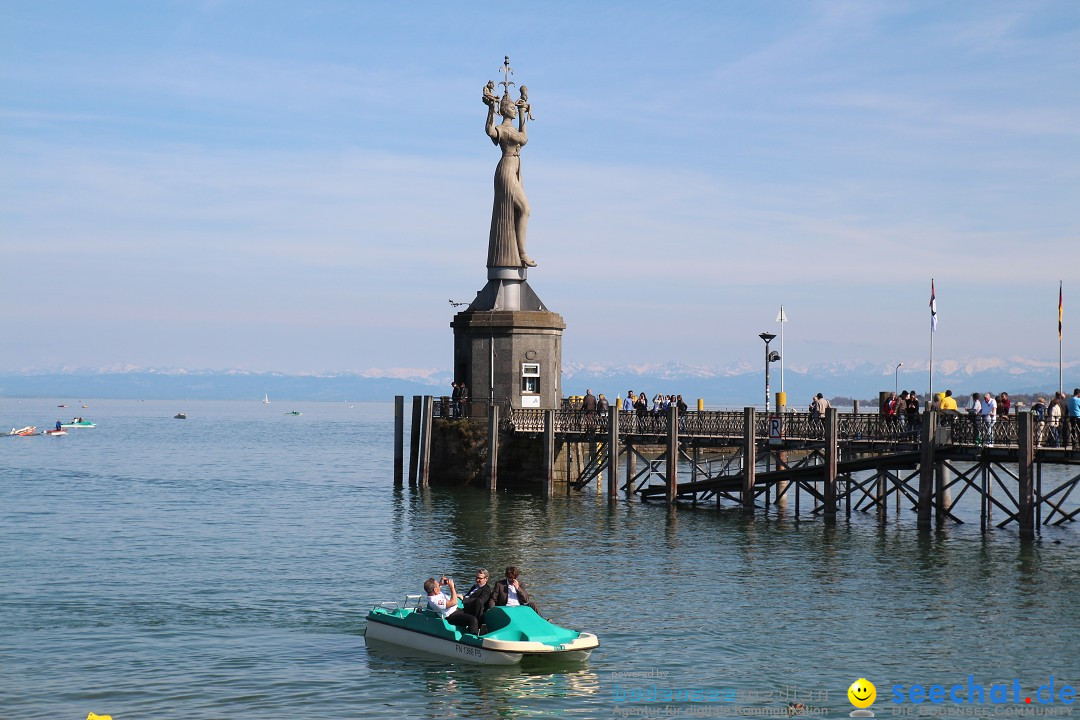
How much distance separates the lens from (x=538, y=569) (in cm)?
3222

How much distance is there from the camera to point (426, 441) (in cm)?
5200

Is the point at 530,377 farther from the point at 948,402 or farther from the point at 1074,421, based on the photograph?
the point at 1074,421

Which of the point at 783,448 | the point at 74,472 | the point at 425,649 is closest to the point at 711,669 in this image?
the point at 425,649

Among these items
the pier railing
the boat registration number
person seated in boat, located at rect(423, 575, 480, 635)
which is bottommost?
the boat registration number

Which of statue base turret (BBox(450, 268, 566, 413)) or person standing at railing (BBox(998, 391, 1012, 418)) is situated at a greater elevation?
statue base turret (BBox(450, 268, 566, 413))

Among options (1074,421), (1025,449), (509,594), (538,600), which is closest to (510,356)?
(1025,449)

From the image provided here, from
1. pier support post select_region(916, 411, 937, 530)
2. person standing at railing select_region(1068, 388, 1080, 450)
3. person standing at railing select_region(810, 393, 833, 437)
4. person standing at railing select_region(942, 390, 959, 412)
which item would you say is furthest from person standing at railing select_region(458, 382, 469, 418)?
person standing at railing select_region(1068, 388, 1080, 450)

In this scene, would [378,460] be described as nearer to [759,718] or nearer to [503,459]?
[503,459]

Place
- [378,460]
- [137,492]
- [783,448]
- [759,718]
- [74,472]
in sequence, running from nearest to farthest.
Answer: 1. [759,718]
2. [783,448]
3. [137,492]
4. [74,472]
5. [378,460]

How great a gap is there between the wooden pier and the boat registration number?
1737 centimetres

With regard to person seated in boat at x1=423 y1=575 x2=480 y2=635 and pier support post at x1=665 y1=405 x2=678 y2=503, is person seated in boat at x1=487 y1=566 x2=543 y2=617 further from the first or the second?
pier support post at x1=665 y1=405 x2=678 y2=503

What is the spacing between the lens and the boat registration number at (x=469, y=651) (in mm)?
22156

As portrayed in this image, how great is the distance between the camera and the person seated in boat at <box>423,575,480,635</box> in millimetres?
22672

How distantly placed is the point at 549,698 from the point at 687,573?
1153 cm
